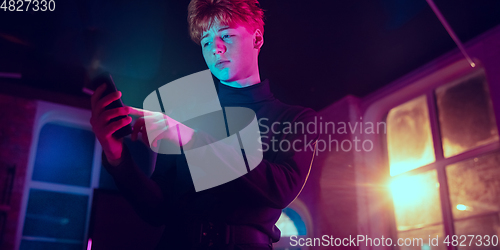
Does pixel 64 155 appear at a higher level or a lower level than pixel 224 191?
higher

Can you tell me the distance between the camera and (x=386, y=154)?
2785 millimetres

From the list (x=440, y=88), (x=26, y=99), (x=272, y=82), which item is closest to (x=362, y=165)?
(x=440, y=88)

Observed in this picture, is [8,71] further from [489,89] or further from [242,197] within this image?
[489,89]

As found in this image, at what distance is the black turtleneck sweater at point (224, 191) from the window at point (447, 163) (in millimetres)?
1687

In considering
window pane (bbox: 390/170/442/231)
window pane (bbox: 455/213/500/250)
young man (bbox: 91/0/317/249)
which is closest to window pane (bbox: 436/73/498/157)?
window pane (bbox: 390/170/442/231)

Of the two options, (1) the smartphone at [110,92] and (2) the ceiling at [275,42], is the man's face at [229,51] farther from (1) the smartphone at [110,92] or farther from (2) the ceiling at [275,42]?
(2) the ceiling at [275,42]

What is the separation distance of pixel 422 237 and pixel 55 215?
2.70 m

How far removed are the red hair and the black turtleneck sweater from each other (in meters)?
0.33

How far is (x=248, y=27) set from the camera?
101 cm

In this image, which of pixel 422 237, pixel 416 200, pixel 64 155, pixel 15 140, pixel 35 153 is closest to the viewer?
pixel 422 237

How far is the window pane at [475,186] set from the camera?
1973 mm

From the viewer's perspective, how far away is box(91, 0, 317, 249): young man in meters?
0.73

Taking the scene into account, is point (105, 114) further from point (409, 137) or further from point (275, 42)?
Answer: point (409, 137)

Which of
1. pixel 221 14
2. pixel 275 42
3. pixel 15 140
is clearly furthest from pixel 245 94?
pixel 15 140
